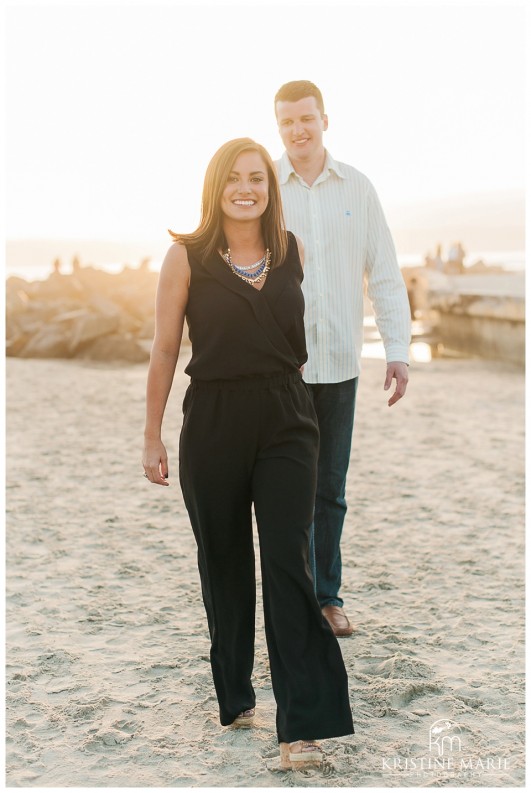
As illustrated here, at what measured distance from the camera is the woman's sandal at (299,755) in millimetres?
2930

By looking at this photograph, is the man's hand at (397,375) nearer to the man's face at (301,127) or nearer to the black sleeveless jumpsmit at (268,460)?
the black sleeveless jumpsmit at (268,460)

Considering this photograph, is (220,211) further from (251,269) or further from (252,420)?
(252,420)

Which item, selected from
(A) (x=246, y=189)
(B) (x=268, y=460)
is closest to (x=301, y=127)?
(A) (x=246, y=189)

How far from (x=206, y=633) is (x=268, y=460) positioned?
1467mm

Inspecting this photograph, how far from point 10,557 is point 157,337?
2613 mm

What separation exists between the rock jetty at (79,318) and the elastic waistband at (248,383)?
1193 cm

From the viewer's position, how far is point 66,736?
126 inches

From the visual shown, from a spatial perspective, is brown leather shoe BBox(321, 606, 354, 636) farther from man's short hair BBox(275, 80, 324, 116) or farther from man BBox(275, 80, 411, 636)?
man's short hair BBox(275, 80, 324, 116)

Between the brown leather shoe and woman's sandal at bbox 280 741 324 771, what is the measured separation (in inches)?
42.4

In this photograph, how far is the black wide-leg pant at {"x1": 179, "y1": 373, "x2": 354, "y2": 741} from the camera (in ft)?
9.54

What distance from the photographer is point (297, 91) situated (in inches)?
147

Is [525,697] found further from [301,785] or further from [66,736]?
[66,736]

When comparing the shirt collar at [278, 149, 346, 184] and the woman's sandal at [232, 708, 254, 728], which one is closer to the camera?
the woman's sandal at [232, 708, 254, 728]

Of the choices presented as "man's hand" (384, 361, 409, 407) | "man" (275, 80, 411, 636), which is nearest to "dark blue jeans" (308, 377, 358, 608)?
"man" (275, 80, 411, 636)
